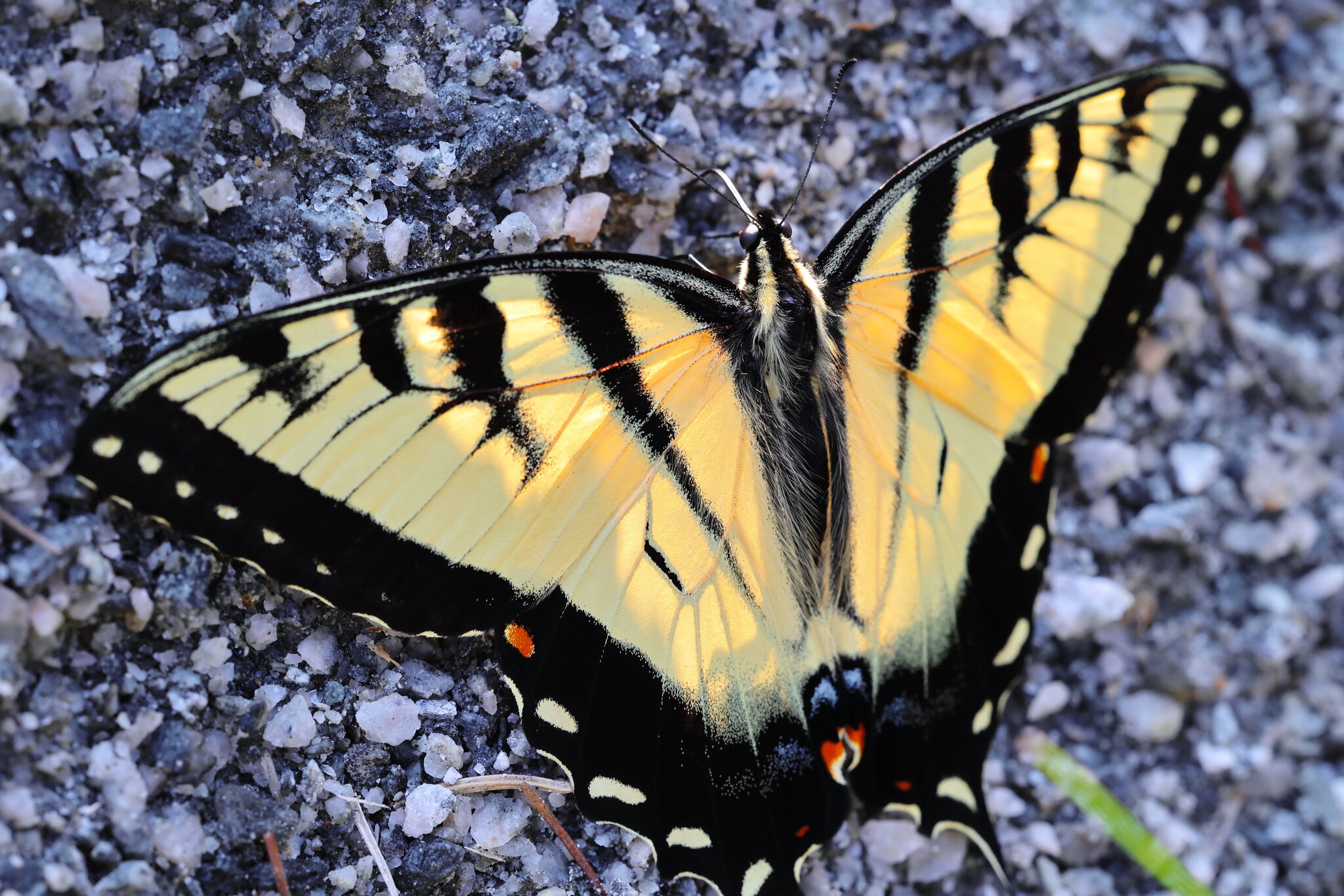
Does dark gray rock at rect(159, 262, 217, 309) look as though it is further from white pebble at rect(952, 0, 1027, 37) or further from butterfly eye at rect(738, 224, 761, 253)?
white pebble at rect(952, 0, 1027, 37)

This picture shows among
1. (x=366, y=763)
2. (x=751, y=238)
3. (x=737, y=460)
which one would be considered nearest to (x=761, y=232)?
(x=751, y=238)

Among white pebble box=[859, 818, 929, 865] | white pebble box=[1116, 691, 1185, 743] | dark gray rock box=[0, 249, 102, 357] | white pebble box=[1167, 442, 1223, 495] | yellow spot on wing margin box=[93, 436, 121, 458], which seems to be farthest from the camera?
white pebble box=[1167, 442, 1223, 495]

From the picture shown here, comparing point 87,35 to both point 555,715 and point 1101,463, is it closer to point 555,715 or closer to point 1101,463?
point 555,715

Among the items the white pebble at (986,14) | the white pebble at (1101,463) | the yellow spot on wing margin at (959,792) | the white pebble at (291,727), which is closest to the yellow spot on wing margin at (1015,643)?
the yellow spot on wing margin at (959,792)

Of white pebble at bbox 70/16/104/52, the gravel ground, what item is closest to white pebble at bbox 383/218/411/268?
the gravel ground

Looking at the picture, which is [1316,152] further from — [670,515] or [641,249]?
[670,515]

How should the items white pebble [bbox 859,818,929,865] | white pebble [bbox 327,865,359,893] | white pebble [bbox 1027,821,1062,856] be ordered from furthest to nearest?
white pebble [bbox 1027,821,1062,856] < white pebble [bbox 859,818,929,865] < white pebble [bbox 327,865,359,893]
